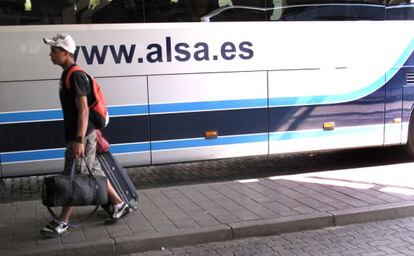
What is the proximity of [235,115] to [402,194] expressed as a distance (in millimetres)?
2389

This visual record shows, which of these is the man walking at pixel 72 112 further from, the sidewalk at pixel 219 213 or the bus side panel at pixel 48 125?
the bus side panel at pixel 48 125

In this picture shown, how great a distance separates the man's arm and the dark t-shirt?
6cm

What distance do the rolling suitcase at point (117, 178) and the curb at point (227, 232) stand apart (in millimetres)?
697

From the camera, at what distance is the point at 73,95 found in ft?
16.3

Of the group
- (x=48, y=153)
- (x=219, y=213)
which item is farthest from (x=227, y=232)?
(x=48, y=153)

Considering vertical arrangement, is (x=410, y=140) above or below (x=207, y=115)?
below

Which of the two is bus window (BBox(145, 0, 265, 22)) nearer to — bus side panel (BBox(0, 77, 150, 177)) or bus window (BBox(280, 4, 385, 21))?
bus window (BBox(280, 4, 385, 21))

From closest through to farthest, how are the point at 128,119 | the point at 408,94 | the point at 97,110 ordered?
the point at 97,110
the point at 128,119
the point at 408,94

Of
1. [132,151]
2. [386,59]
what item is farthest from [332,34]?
[132,151]

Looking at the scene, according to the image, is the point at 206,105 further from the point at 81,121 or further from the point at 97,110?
the point at 81,121

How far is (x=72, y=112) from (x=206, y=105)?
98.3 inches

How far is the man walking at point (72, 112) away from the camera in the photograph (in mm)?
4930

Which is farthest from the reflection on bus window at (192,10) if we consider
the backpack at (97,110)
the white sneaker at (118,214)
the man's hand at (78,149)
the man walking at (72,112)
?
the white sneaker at (118,214)

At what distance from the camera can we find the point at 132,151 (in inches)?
274
